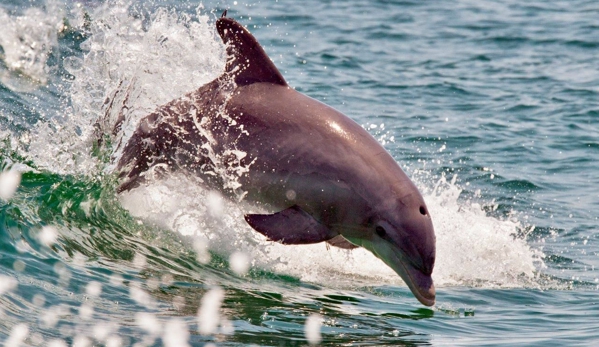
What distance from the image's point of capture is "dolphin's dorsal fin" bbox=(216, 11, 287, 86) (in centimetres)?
847

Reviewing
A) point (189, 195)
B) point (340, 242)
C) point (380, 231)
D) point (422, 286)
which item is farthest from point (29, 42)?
point (422, 286)

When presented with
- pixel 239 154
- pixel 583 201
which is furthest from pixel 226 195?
pixel 583 201

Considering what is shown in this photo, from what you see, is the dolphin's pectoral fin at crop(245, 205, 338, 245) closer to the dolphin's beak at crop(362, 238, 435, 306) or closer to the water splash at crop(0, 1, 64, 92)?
the dolphin's beak at crop(362, 238, 435, 306)

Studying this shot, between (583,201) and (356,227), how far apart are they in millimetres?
6124

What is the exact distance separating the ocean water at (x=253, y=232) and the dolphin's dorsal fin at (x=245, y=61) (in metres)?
1.27

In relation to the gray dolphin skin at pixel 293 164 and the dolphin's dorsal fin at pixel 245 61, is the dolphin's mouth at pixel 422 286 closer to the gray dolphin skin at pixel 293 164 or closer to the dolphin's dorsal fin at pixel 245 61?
the gray dolphin skin at pixel 293 164

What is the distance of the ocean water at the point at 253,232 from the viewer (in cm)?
759

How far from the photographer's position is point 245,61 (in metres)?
8.55

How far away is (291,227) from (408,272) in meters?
1.09

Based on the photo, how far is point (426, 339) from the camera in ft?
25.3

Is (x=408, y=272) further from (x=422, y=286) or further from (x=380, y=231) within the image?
(x=380, y=231)

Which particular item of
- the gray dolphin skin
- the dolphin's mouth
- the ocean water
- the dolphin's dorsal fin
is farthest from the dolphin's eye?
the dolphin's dorsal fin

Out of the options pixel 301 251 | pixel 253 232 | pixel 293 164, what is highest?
pixel 293 164

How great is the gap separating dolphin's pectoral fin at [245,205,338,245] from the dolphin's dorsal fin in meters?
1.34
